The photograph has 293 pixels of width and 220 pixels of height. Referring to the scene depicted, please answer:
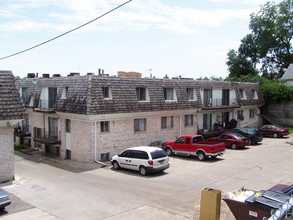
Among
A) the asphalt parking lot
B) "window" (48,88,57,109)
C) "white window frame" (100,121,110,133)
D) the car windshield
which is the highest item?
"window" (48,88,57,109)

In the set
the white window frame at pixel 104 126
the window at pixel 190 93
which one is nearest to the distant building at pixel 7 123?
the white window frame at pixel 104 126

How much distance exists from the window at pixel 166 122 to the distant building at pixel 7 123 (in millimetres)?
13326

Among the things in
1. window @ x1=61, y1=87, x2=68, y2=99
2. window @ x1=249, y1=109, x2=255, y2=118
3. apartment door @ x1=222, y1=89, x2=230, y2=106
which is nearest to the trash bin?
window @ x1=61, y1=87, x2=68, y2=99

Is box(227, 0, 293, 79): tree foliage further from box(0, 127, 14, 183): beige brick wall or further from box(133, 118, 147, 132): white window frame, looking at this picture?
box(0, 127, 14, 183): beige brick wall

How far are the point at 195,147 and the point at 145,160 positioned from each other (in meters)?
5.99

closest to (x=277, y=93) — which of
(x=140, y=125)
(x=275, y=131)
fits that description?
(x=275, y=131)

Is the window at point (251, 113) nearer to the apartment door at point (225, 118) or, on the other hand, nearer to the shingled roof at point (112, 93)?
the apartment door at point (225, 118)

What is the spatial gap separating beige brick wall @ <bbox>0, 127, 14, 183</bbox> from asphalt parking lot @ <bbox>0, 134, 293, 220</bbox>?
0.72 m

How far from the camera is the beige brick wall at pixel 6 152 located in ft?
58.1

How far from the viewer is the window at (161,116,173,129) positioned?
28.3 meters

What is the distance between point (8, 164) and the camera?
1795 cm

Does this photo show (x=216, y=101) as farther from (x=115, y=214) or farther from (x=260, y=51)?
(x=260, y=51)

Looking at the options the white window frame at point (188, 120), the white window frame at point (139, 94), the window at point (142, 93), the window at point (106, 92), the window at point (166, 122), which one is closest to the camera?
the window at point (106, 92)

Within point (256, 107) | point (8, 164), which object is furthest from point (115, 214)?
point (256, 107)
